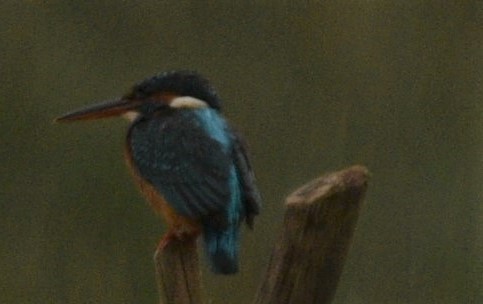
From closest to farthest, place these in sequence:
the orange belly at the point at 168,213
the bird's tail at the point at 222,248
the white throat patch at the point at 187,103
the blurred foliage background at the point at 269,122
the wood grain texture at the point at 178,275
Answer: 1. the wood grain texture at the point at 178,275
2. the bird's tail at the point at 222,248
3. the orange belly at the point at 168,213
4. the white throat patch at the point at 187,103
5. the blurred foliage background at the point at 269,122

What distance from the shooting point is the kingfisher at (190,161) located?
2254 mm

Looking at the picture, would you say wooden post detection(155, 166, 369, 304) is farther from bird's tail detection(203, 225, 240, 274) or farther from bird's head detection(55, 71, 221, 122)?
bird's head detection(55, 71, 221, 122)

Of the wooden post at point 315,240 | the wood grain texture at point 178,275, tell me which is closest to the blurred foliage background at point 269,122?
the wood grain texture at point 178,275

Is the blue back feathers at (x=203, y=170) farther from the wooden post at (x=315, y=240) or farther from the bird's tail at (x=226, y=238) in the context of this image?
the wooden post at (x=315, y=240)

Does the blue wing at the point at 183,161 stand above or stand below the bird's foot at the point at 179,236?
above

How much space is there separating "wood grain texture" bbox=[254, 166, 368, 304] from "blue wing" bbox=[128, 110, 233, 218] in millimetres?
384

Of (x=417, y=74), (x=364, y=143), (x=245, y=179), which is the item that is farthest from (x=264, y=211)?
(x=245, y=179)

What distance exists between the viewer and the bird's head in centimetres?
245

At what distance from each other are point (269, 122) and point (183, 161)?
1567 millimetres

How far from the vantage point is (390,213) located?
399cm

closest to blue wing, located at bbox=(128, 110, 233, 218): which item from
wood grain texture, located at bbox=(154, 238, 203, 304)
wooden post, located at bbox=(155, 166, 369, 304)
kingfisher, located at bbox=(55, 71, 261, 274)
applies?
kingfisher, located at bbox=(55, 71, 261, 274)

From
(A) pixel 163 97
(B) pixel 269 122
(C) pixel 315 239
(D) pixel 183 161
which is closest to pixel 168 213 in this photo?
(D) pixel 183 161

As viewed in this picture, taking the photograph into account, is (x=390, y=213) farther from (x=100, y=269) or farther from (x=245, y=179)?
(x=245, y=179)

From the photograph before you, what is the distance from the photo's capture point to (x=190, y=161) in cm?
233
